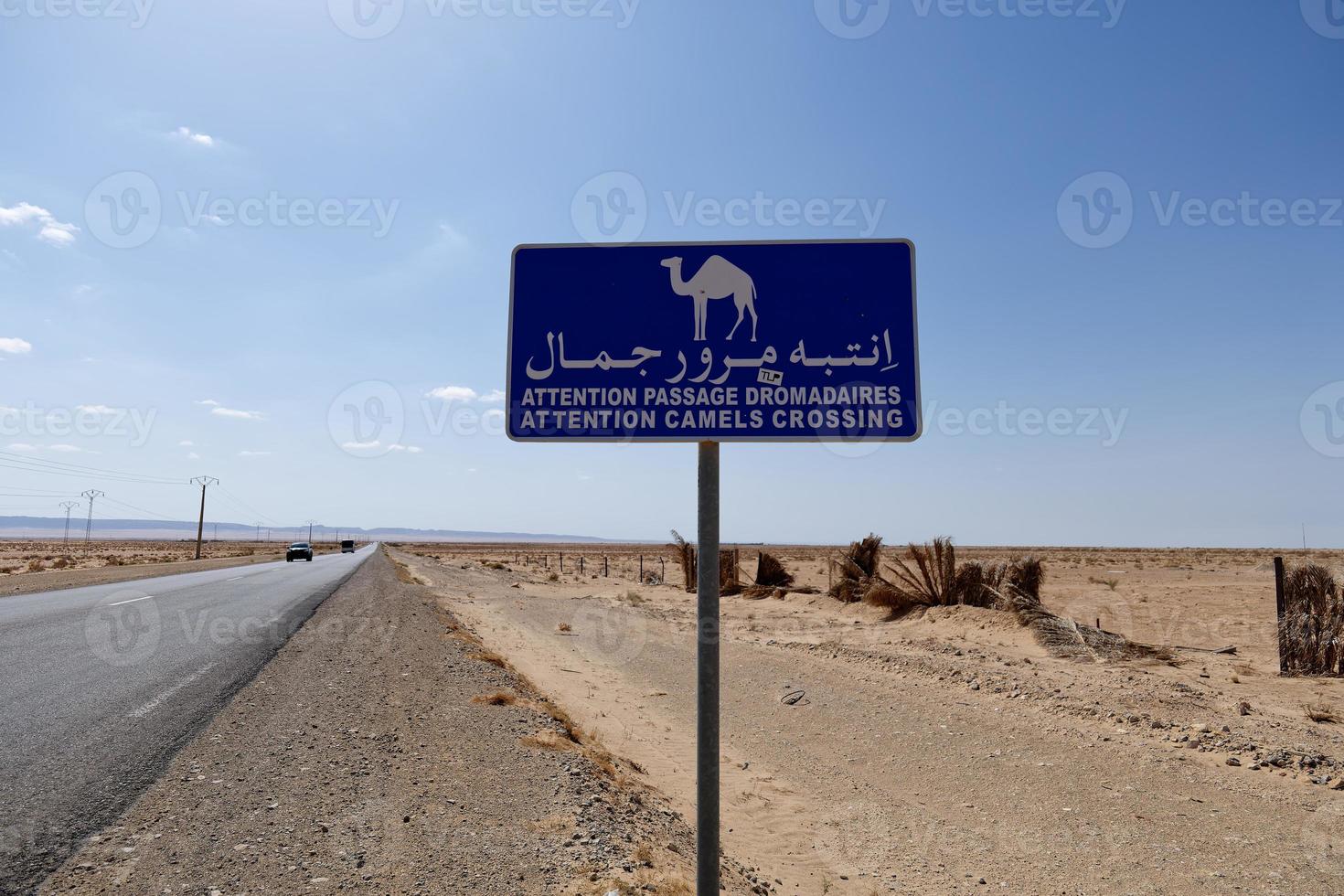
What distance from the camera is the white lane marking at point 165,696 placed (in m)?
7.37

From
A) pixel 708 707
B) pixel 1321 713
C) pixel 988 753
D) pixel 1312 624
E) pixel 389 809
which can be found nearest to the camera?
pixel 708 707

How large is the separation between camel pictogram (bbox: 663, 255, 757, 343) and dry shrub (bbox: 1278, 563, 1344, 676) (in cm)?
1296

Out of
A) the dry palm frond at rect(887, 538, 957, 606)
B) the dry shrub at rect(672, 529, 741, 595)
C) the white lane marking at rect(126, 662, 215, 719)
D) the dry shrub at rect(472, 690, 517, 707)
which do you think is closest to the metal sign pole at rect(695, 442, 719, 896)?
the dry shrub at rect(472, 690, 517, 707)

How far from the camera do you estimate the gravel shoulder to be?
13.3 ft

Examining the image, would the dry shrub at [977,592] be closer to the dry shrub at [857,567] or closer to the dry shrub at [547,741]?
the dry shrub at [857,567]

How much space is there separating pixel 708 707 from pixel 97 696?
8.83 metres

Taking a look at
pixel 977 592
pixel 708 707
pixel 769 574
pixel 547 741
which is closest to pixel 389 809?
pixel 547 741

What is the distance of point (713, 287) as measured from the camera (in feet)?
9.71

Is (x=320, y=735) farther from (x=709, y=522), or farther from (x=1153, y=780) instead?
(x=1153, y=780)

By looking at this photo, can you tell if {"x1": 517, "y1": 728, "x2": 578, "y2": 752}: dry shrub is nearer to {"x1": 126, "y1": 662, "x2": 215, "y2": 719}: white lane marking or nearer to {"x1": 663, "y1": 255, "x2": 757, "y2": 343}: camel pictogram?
{"x1": 126, "y1": 662, "x2": 215, "y2": 719}: white lane marking

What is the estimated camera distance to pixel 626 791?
19.8 feet

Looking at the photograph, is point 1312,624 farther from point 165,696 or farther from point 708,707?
point 165,696

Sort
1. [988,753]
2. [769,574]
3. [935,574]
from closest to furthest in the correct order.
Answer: [988,753] → [935,574] → [769,574]

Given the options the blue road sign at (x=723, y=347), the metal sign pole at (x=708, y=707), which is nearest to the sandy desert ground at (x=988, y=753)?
the metal sign pole at (x=708, y=707)
